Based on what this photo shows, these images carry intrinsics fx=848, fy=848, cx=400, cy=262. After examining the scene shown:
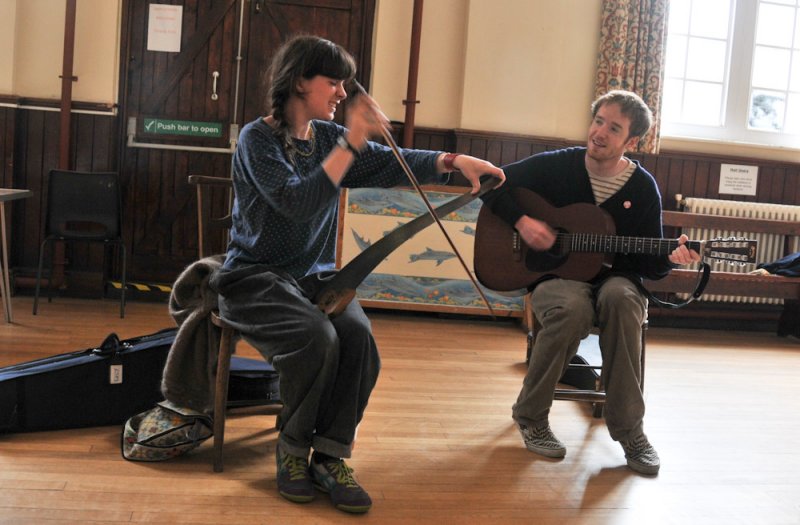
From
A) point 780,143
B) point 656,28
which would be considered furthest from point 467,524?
point 780,143

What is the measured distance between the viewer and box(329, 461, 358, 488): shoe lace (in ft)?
7.07

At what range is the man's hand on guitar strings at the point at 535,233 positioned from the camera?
2680mm

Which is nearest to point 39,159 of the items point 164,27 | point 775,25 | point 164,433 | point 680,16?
point 164,27

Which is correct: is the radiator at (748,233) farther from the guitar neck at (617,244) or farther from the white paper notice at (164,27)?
the white paper notice at (164,27)

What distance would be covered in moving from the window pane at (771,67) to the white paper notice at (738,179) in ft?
2.08

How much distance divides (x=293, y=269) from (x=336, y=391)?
1.19 ft

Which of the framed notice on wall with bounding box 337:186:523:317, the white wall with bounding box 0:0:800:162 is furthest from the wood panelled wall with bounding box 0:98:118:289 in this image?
the framed notice on wall with bounding box 337:186:523:317

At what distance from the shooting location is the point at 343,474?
2.18 m

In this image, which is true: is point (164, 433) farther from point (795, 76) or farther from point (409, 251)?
point (795, 76)

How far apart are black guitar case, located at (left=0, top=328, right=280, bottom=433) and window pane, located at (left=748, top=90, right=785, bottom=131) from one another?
14.2 ft

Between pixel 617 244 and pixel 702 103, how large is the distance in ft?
11.1

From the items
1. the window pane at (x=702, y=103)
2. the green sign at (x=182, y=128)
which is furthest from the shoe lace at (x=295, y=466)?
the window pane at (x=702, y=103)

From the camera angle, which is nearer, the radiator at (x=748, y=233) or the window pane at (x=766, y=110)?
the radiator at (x=748, y=233)

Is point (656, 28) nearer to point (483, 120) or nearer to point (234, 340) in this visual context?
point (483, 120)
